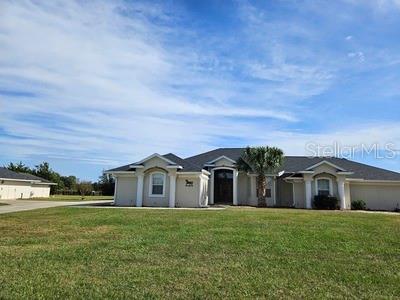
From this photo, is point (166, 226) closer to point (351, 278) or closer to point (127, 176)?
point (351, 278)

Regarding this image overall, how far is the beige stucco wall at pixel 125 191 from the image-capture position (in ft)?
100

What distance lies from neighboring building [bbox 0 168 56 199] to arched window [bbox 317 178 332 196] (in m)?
35.5

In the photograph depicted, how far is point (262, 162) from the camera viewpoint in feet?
104

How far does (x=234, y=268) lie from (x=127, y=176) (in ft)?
77.8

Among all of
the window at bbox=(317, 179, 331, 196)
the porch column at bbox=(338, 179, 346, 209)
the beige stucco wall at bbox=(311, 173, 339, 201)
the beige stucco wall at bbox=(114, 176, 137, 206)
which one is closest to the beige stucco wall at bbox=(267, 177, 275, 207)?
the beige stucco wall at bbox=(311, 173, 339, 201)

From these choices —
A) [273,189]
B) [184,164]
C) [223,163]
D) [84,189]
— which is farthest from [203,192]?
[84,189]

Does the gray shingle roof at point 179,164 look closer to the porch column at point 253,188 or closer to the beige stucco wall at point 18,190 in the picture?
the porch column at point 253,188

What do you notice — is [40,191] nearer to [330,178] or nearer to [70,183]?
[70,183]

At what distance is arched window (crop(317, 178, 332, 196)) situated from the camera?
31.7 metres

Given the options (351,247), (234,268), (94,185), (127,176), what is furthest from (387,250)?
(94,185)

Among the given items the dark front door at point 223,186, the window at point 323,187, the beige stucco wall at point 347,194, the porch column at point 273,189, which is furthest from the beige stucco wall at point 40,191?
the beige stucco wall at point 347,194

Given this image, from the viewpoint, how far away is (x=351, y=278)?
7523 millimetres

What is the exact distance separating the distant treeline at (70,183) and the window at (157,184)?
33.5 metres

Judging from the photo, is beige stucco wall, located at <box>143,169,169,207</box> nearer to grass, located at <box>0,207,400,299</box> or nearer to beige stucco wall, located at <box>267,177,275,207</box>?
beige stucco wall, located at <box>267,177,275,207</box>
